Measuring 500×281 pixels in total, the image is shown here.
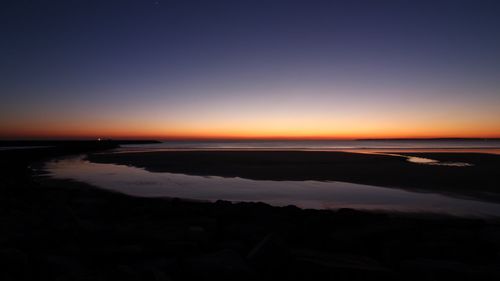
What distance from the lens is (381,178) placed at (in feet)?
51.1

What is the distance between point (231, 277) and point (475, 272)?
267 centimetres

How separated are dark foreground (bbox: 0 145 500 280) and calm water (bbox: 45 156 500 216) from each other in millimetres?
2711

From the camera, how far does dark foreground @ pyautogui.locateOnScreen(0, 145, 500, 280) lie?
3814 mm

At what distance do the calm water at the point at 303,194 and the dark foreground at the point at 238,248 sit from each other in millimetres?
2711

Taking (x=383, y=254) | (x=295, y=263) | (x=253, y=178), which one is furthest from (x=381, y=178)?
(x=295, y=263)

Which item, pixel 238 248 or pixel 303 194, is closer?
pixel 238 248

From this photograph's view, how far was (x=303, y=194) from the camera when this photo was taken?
11602 millimetres

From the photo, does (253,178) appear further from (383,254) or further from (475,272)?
(475,272)

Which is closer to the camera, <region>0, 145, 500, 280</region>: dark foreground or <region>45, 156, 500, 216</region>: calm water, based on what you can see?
<region>0, 145, 500, 280</region>: dark foreground

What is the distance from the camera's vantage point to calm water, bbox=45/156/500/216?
9.36 metres

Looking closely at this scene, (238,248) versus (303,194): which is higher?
→ (238,248)

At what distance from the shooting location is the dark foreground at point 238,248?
3.81 meters

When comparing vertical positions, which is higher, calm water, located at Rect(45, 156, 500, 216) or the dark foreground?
the dark foreground

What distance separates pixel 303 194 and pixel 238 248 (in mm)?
7078
